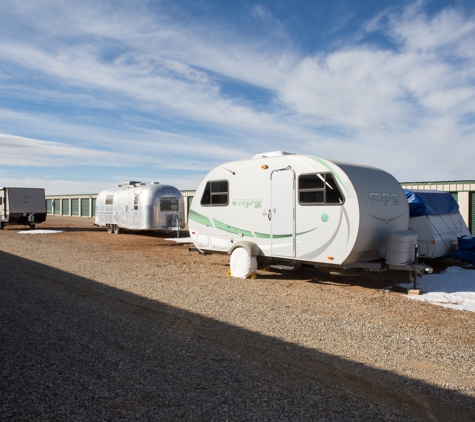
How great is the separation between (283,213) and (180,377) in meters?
5.96

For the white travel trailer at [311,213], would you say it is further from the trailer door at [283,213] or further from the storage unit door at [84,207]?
the storage unit door at [84,207]

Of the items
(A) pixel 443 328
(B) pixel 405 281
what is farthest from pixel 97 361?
(B) pixel 405 281

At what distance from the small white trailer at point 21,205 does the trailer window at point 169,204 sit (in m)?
9.73

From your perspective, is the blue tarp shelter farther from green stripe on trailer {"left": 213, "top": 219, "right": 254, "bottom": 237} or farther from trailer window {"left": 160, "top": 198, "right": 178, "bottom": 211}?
trailer window {"left": 160, "top": 198, "right": 178, "bottom": 211}

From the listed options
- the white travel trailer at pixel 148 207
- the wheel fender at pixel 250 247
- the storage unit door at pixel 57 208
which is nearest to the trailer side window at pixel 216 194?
the wheel fender at pixel 250 247

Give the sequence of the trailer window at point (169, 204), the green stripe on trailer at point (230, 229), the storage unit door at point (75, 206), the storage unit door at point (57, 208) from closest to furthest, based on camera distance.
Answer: the green stripe on trailer at point (230, 229)
the trailer window at point (169, 204)
the storage unit door at point (75, 206)
the storage unit door at point (57, 208)

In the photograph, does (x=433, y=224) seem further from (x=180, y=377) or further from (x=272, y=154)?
(x=180, y=377)

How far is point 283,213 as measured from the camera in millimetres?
10023

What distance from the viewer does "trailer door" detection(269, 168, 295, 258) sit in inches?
389

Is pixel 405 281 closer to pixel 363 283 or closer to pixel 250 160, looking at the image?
pixel 363 283

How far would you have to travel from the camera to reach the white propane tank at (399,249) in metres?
9.05

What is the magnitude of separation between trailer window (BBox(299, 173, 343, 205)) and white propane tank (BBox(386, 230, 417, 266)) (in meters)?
1.38

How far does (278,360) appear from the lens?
5.11 metres

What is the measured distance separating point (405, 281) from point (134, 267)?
22.9 ft
